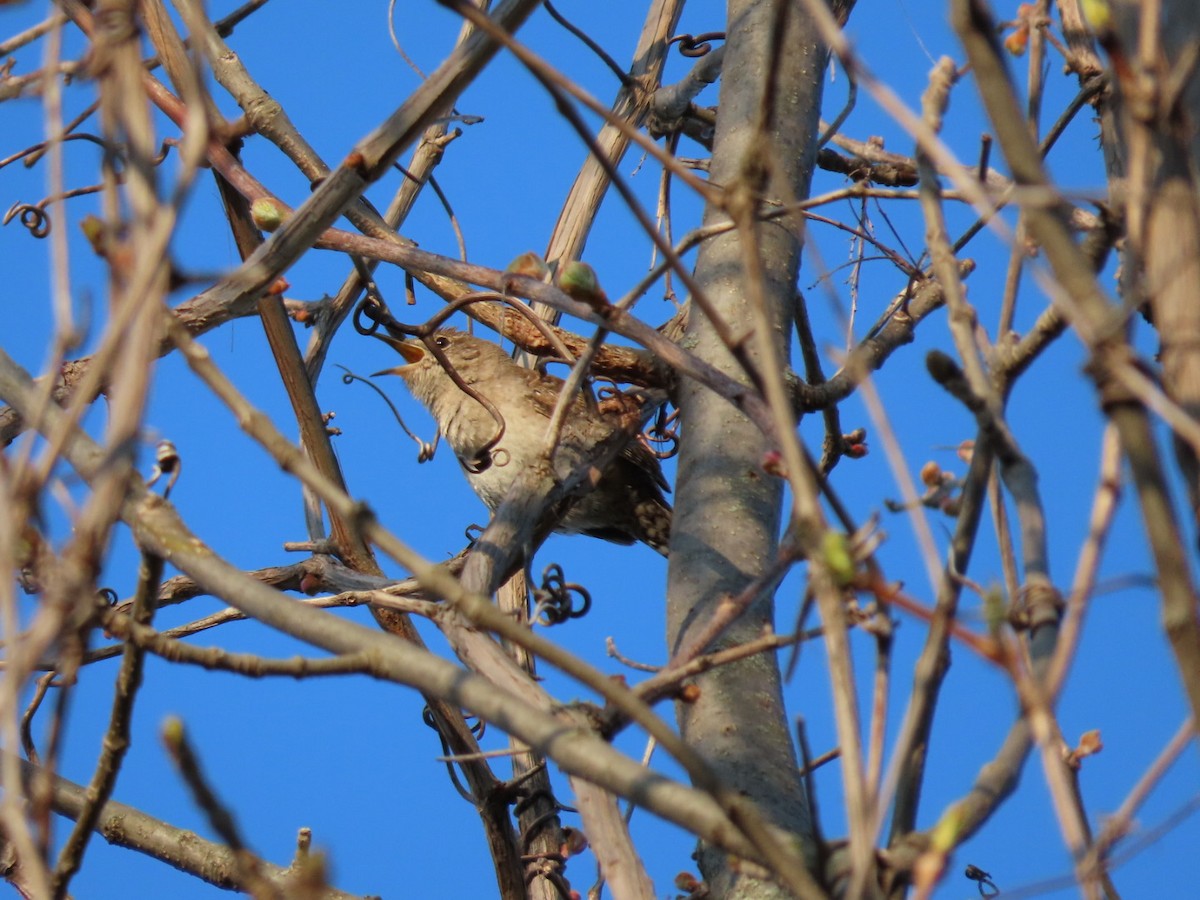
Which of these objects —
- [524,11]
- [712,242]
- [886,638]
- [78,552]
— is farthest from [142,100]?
[712,242]

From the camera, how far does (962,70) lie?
1.54 m

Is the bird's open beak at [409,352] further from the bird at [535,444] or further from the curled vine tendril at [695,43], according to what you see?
the curled vine tendril at [695,43]

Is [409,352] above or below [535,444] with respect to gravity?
above

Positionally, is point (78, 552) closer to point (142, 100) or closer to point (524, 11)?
point (142, 100)

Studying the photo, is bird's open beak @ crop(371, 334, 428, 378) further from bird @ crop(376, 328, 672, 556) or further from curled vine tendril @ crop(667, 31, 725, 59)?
curled vine tendril @ crop(667, 31, 725, 59)

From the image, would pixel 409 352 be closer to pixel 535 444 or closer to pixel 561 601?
pixel 535 444

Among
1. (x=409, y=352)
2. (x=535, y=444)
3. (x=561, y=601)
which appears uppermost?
(x=409, y=352)

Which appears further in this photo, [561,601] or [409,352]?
[409,352]

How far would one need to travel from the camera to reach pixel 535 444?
4395 mm

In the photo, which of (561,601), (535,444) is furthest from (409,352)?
(561,601)

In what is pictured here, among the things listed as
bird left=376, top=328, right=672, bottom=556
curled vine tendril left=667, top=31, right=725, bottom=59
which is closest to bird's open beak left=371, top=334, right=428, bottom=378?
bird left=376, top=328, right=672, bottom=556

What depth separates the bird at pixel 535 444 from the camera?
4.34 meters

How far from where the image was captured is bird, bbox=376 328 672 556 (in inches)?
171

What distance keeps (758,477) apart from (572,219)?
179 centimetres
